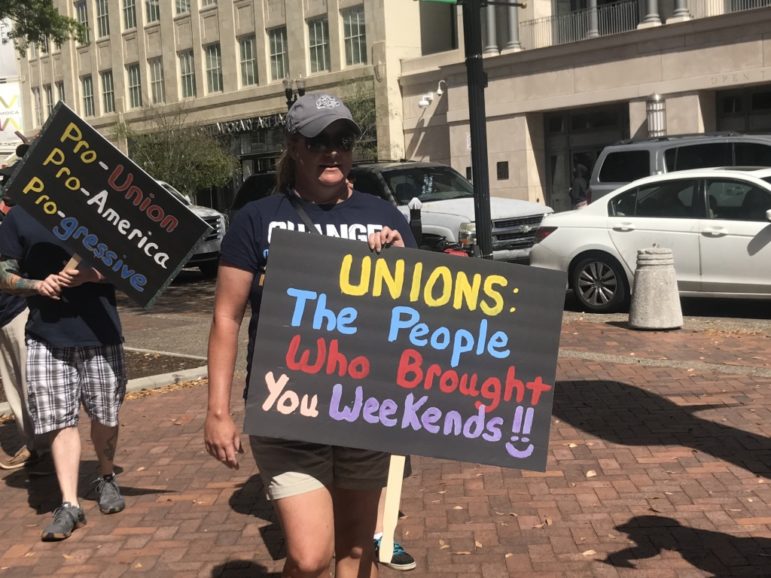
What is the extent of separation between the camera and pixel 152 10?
48.6 m

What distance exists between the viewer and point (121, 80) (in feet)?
166

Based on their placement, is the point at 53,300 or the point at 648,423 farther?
the point at 648,423

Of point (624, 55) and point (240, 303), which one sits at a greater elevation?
point (624, 55)

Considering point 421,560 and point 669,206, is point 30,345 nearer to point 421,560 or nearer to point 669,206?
point 421,560

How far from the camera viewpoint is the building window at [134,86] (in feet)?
163

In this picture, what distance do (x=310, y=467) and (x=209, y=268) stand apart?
17648 mm

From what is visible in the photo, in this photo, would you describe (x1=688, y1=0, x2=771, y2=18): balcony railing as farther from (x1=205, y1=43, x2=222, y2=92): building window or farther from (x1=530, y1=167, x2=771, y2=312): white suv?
(x1=205, y1=43, x2=222, y2=92): building window

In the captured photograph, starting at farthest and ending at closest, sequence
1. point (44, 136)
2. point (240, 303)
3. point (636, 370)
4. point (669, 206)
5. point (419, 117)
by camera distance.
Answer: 1. point (419, 117)
2. point (669, 206)
3. point (636, 370)
4. point (44, 136)
5. point (240, 303)

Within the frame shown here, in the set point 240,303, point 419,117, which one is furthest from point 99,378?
point 419,117

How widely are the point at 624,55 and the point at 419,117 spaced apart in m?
9.18

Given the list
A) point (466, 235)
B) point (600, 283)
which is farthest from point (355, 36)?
point (600, 283)

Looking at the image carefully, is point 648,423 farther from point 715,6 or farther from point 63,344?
point 715,6

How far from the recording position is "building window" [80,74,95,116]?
53312 mm

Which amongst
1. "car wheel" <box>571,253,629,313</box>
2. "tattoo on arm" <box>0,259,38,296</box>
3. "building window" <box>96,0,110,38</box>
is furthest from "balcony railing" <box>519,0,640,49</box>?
"building window" <box>96,0,110,38</box>
